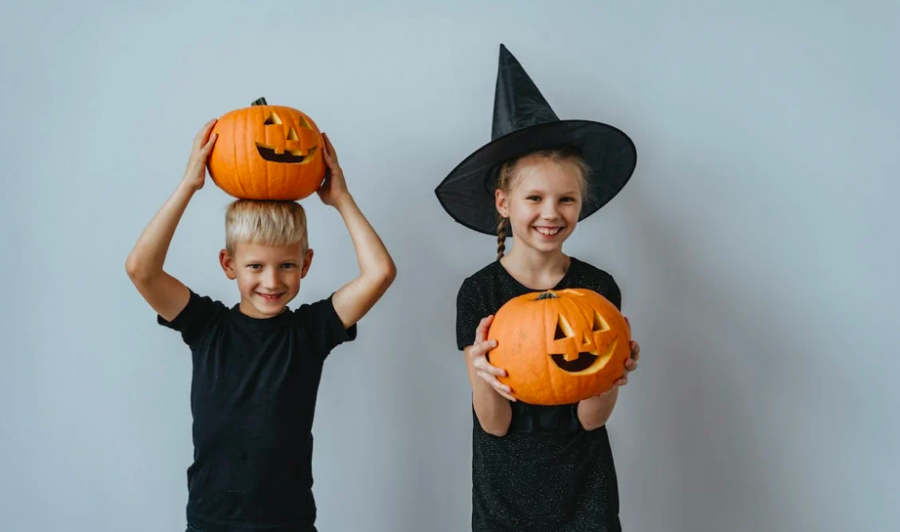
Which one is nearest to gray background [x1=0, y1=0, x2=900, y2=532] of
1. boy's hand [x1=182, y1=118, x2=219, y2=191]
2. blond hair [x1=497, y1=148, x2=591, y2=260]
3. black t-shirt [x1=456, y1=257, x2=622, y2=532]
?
blond hair [x1=497, y1=148, x2=591, y2=260]

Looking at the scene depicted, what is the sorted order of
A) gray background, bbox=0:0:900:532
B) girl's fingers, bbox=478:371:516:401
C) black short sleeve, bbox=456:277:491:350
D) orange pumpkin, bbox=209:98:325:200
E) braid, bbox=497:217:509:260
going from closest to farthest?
girl's fingers, bbox=478:371:516:401 < orange pumpkin, bbox=209:98:325:200 < black short sleeve, bbox=456:277:491:350 < braid, bbox=497:217:509:260 < gray background, bbox=0:0:900:532

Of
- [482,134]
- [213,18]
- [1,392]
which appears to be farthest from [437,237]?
[1,392]

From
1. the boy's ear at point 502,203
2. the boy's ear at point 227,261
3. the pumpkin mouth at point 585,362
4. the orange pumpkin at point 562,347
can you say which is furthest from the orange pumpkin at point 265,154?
the pumpkin mouth at point 585,362

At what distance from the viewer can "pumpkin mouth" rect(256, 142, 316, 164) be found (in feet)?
5.48

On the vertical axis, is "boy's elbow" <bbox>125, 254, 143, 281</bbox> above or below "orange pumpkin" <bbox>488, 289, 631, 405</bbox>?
above

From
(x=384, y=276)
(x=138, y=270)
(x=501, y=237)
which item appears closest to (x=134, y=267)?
(x=138, y=270)

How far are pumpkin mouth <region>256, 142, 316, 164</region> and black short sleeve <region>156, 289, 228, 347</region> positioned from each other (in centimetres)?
38

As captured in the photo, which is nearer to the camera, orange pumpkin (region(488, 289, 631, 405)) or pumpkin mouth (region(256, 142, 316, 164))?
orange pumpkin (region(488, 289, 631, 405))

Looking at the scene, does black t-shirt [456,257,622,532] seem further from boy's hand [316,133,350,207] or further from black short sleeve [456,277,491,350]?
boy's hand [316,133,350,207]

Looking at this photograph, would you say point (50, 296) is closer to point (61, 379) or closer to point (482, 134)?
point (61, 379)

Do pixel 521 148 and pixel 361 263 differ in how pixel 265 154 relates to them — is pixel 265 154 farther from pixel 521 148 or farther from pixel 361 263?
pixel 521 148

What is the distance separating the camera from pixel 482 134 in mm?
2211

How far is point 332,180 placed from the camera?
182 cm

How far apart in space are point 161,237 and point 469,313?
701 mm
